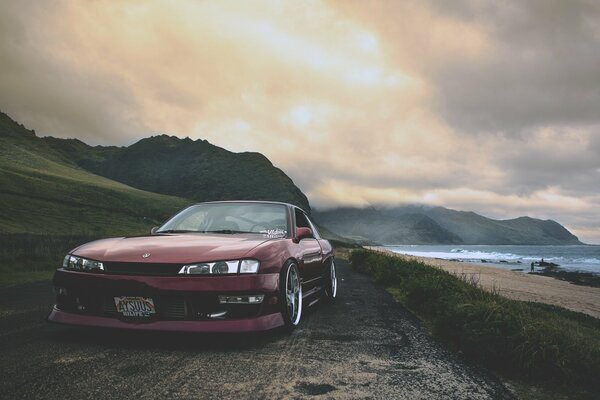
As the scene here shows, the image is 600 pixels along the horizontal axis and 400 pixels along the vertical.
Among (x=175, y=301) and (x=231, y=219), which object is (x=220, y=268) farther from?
(x=231, y=219)

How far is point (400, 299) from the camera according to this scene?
27.2ft

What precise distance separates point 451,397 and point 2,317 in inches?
216

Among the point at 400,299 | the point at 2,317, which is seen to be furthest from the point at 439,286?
the point at 2,317

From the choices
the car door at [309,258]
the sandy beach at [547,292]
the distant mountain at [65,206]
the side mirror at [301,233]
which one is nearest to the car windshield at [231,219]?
the side mirror at [301,233]

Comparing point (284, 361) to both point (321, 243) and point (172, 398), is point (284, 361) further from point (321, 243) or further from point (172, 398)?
point (321, 243)

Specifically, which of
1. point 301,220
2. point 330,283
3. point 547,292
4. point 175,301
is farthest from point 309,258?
point 547,292

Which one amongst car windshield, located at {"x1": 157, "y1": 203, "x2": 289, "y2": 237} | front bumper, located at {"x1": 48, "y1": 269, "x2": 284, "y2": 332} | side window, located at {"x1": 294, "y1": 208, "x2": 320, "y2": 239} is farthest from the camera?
side window, located at {"x1": 294, "y1": 208, "x2": 320, "y2": 239}

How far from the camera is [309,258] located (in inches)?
217

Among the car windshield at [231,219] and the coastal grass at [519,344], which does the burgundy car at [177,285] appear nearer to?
the car windshield at [231,219]

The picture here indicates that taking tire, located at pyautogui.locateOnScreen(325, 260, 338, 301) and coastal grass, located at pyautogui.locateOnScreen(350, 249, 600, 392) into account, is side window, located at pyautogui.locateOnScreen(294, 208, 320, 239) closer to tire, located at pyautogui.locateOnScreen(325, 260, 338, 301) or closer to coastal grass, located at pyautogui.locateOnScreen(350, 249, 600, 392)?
tire, located at pyautogui.locateOnScreen(325, 260, 338, 301)

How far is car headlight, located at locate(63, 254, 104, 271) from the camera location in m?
3.72

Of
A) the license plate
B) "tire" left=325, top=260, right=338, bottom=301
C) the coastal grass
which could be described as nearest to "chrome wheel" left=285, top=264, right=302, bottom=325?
the license plate

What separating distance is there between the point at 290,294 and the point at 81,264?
209 centimetres

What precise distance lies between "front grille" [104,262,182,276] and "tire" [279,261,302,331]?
1.04 metres
